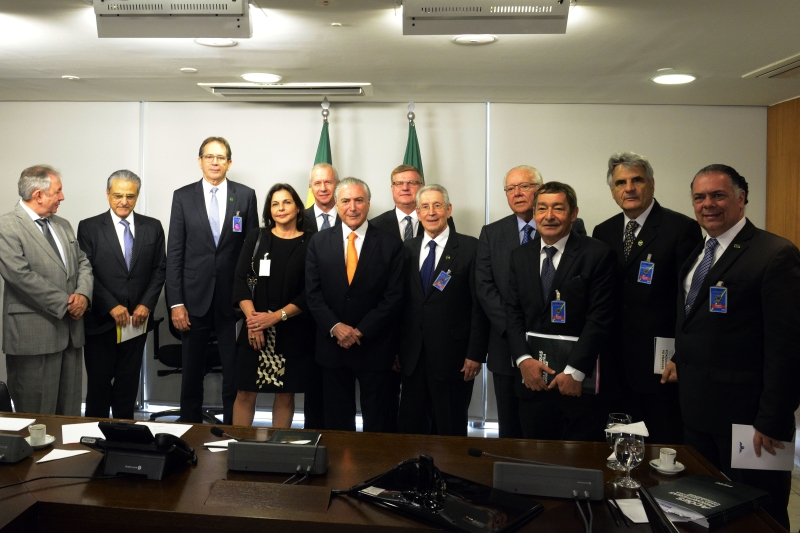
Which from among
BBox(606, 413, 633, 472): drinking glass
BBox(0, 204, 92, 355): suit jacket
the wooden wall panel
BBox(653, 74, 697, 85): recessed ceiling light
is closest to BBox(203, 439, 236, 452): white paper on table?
BBox(606, 413, 633, 472): drinking glass

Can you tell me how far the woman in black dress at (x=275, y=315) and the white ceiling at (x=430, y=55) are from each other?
1.06 meters

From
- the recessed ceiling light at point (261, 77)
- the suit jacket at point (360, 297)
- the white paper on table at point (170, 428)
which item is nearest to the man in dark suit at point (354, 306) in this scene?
the suit jacket at point (360, 297)

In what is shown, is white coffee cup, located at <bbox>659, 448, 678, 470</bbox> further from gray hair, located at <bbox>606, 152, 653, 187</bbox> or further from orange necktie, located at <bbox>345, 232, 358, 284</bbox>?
orange necktie, located at <bbox>345, 232, 358, 284</bbox>

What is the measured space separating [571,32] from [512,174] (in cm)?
94

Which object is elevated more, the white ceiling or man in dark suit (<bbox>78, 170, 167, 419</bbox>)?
the white ceiling

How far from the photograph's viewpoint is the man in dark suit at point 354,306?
13.9ft

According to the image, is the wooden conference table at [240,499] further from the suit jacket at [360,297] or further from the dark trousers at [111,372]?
the dark trousers at [111,372]

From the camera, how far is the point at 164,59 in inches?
184

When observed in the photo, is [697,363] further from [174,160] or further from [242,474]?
[174,160]

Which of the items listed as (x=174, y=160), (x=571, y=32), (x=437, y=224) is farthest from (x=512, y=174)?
(x=174, y=160)

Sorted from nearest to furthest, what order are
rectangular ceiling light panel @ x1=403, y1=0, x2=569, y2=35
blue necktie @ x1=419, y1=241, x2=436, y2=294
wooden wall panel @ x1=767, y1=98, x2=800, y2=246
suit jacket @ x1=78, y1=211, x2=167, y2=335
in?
1. rectangular ceiling light panel @ x1=403, y1=0, x2=569, y2=35
2. blue necktie @ x1=419, y1=241, x2=436, y2=294
3. suit jacket @ x1=78, y1=211, x2=167, y2=335
4. wooden wall panel @ x1=767, y1=98, x2=800, y2=246

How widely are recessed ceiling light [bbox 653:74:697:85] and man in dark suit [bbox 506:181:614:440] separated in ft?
6.33

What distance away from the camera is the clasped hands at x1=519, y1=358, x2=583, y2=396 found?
11.2 feet

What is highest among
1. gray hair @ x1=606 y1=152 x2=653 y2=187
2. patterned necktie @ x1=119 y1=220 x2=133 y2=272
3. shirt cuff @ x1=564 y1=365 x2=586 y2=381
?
gray hair @ x1=606 y1=152 x2=653 y2=187
